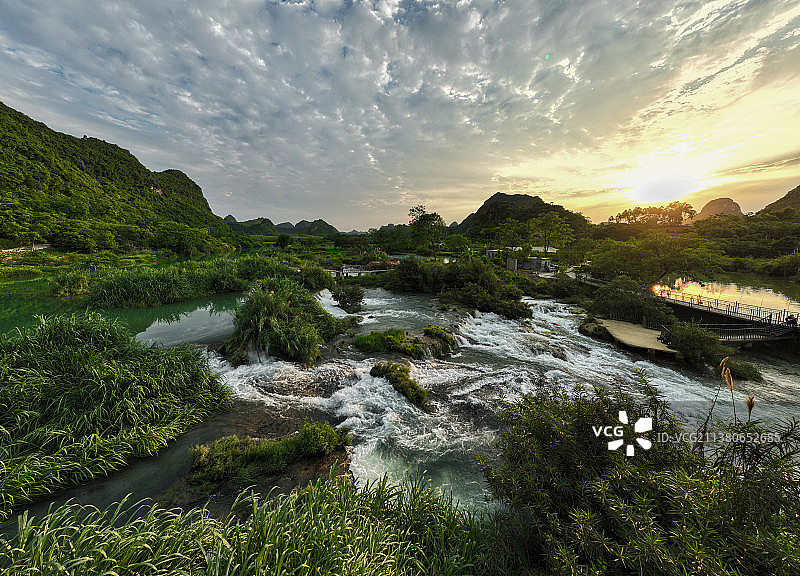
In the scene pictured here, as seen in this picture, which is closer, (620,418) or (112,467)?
(620,418)

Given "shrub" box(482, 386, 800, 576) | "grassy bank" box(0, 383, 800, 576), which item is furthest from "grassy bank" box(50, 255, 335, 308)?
"shrub" box(482, 386, 800, 576)

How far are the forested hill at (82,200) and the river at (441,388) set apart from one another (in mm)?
30602

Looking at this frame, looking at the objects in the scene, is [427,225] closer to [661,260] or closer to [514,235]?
[514,235]

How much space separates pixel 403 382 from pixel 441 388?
5.14 ft

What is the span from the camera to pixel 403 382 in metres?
9.74

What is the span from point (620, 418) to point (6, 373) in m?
12.1

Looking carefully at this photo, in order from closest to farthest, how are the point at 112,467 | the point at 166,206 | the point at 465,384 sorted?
the point at 112,467 < the point at 465,384 < the point at 166,206

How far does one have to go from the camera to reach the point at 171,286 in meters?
20.2

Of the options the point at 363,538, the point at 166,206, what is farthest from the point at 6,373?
the point at 166,206

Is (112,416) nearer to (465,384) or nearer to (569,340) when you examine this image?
(465,384)

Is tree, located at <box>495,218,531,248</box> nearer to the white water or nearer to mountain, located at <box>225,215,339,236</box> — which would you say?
the white water

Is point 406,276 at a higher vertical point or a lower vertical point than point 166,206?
lower

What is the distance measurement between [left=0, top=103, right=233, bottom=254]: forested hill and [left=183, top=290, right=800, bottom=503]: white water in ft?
135

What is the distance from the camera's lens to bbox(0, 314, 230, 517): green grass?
208 inches
